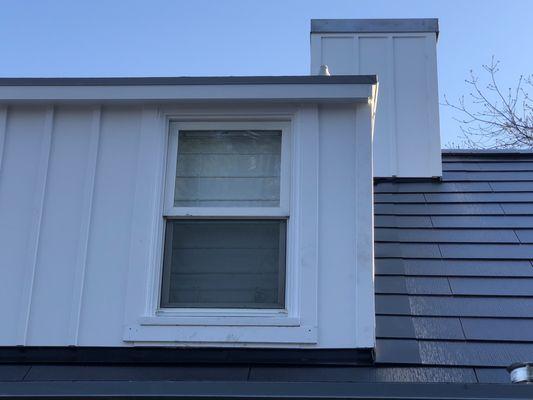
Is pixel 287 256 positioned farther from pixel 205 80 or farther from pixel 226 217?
pixel 205 80

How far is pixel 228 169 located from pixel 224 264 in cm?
53

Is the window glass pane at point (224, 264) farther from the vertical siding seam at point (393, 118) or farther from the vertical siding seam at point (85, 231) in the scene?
the vertical siding seam at point (393, 118)

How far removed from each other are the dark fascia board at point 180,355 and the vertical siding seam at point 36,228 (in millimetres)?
96

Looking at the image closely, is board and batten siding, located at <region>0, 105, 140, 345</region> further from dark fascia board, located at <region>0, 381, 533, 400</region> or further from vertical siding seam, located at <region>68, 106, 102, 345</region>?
dark fascia board, located at <region>0, 381, 533, 400</region>

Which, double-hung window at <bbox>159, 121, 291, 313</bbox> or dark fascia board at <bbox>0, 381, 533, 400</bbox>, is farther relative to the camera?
double-hung window at <bbox>159, 121, 291, 313</bbox>

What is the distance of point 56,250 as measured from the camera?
352 cm

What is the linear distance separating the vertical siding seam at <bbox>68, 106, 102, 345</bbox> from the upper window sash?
0.38m

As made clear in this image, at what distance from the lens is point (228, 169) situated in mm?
3762

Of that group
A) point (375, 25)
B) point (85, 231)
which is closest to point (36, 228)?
point (85, 231)

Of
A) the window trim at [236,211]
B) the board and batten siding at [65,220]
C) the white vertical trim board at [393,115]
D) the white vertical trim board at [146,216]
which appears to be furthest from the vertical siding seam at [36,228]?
the white vertical trim board at [393,115]

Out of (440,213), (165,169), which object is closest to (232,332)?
(165,169)

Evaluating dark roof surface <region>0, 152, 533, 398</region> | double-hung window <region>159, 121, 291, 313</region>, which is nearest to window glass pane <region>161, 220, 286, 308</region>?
double-hung window <region>159, 121, 291, 313</region>

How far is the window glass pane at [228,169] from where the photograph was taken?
3.67m

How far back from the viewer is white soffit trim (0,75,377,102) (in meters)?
3.67
